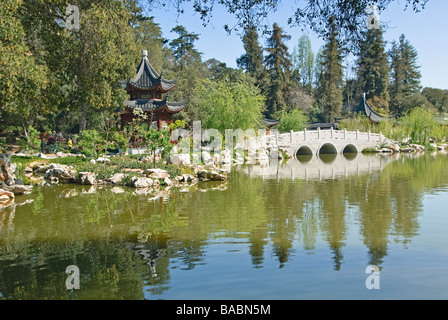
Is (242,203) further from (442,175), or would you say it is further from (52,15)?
(442,175)

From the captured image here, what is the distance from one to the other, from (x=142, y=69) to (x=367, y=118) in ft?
58.6

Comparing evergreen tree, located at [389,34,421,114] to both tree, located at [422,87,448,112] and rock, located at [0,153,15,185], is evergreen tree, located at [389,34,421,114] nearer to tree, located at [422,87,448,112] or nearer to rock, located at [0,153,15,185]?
tree, located at [422,87,448,112]

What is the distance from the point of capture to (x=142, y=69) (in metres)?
22.5

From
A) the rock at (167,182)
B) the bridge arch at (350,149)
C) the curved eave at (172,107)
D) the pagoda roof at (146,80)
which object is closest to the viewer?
the rock at (167,182)

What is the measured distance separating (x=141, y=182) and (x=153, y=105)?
1060 centimetres

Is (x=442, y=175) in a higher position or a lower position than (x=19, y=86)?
lower

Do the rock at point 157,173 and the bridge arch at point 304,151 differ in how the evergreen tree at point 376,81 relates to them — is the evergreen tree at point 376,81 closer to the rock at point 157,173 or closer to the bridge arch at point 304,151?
the bridge arch at point 304,151

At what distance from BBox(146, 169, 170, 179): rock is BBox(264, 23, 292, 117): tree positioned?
25280 millimetres

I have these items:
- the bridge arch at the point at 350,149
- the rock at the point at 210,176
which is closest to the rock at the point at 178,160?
the rock at the point at 210,176

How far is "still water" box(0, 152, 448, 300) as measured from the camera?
407 centimetres

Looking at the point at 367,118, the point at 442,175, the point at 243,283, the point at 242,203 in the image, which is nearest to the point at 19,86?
the point at 242,203

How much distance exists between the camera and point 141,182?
1150 cm

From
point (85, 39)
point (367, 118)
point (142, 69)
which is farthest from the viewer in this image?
point (367, 118)

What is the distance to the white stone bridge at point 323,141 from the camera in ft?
76.4
